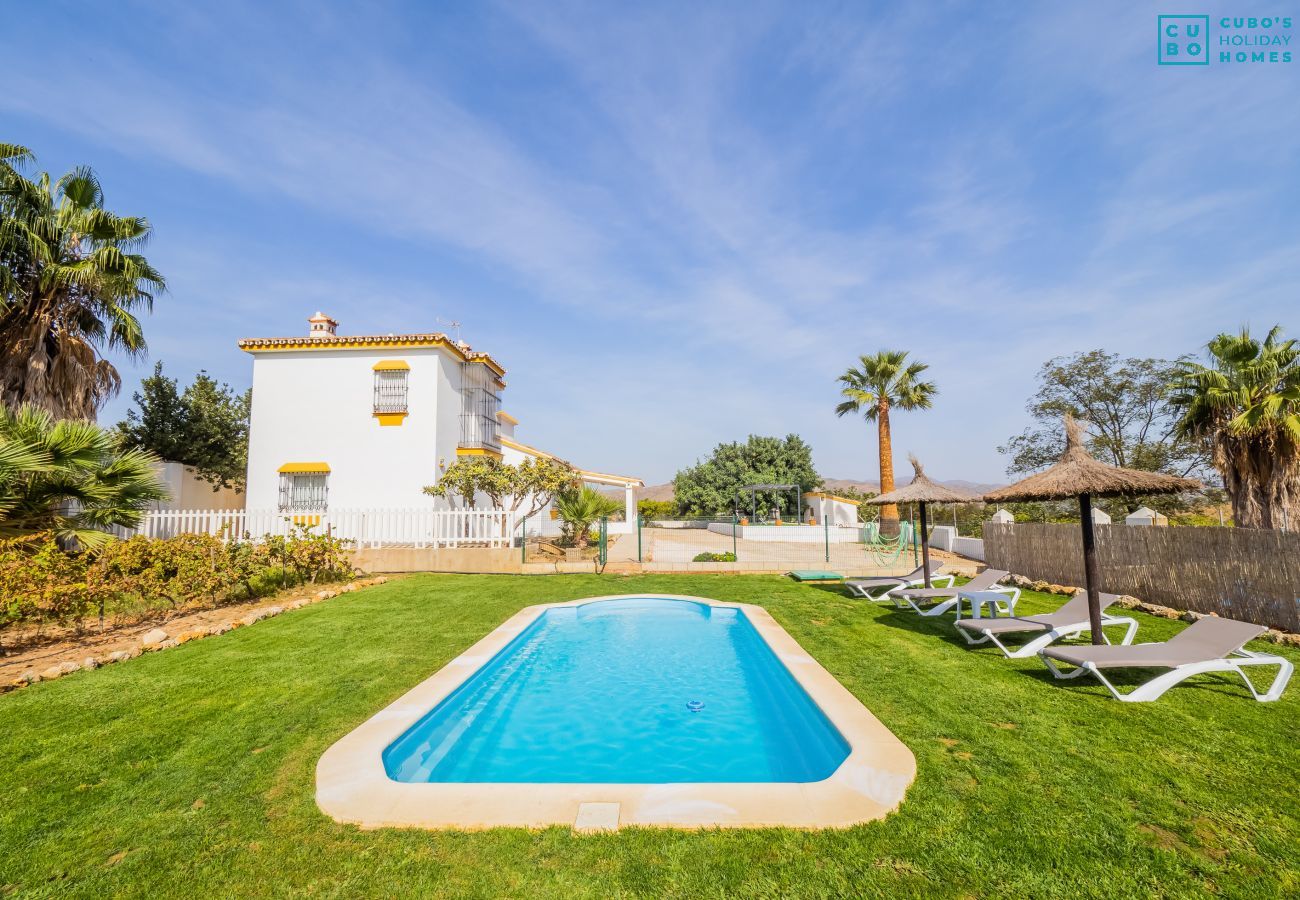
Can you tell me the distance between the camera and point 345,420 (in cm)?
1984

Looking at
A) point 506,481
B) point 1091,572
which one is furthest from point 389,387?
point 1091,572

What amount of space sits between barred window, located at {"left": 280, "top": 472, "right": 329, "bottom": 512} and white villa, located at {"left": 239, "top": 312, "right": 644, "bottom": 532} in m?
0.04

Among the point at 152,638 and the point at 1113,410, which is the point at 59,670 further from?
the point at 1113,410

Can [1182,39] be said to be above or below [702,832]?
above

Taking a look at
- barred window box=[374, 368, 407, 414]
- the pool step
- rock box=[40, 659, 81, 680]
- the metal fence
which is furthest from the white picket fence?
the pool step

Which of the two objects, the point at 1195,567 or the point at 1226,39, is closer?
the point at 1195,567

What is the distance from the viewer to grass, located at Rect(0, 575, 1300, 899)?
107 inches

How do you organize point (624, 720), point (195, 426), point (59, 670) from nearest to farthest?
point (624, 720)
point (59, 670)
point (195, 426)

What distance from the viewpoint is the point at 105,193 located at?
13.0 m

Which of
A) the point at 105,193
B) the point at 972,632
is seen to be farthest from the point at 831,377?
the point at 105,193

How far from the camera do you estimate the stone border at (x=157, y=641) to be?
19.1 feet

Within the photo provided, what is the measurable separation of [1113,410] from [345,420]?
33.5 metres

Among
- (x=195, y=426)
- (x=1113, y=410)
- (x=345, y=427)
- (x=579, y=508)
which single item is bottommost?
(x=579, y=508)

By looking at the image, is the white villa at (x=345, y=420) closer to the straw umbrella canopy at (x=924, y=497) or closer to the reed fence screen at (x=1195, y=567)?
the straw umbrella canopy at (x=924, y=497)
